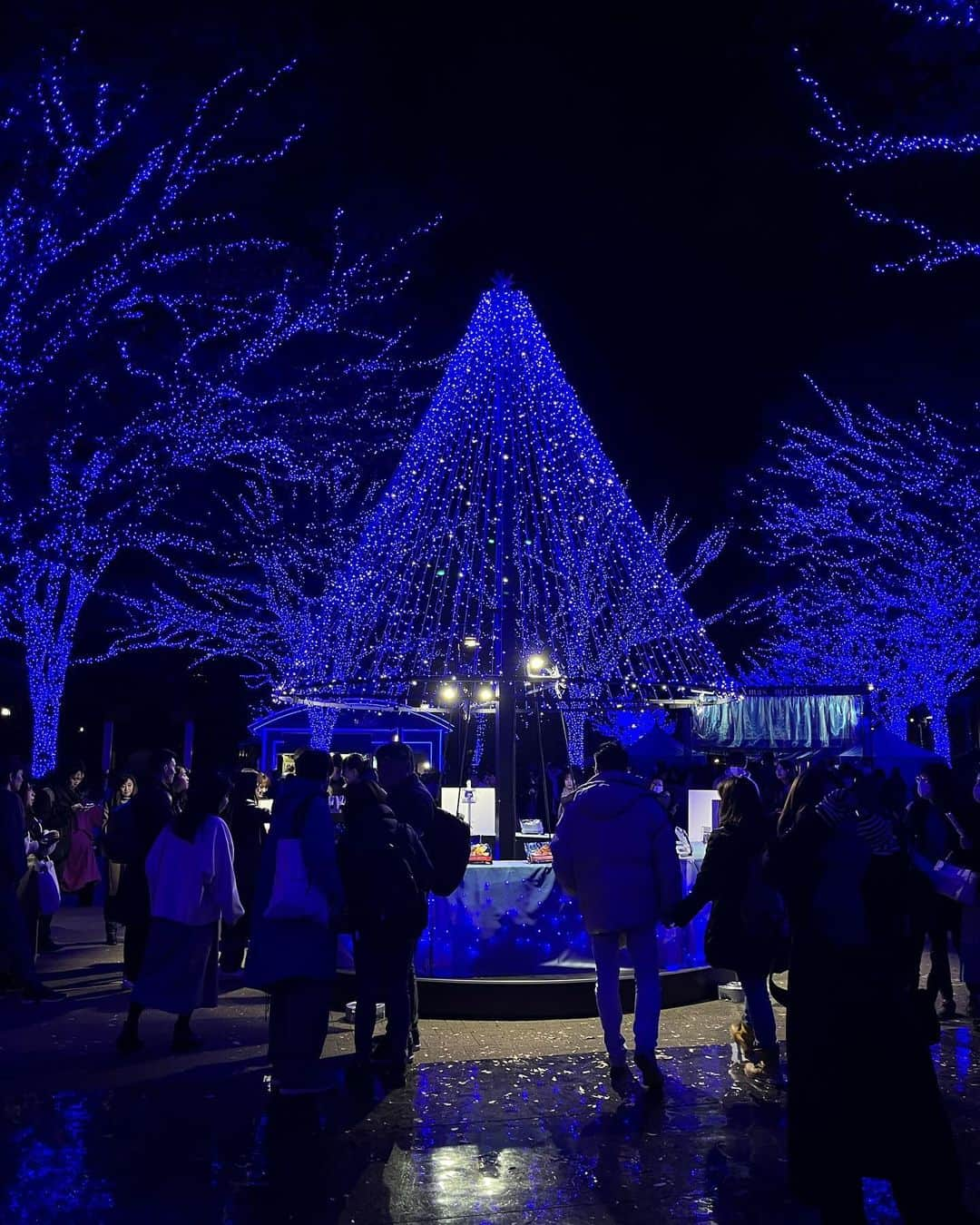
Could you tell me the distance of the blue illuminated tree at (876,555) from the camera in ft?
80.6

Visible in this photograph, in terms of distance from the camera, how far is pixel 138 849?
820 cm

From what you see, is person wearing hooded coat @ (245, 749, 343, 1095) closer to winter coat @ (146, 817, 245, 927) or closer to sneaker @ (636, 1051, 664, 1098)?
winter coat @ (146, 817, 245, 927)

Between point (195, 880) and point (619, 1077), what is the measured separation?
295 cm

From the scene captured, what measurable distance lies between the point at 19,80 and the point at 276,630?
19733mm

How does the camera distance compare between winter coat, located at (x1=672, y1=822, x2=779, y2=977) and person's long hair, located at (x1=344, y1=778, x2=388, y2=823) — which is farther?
person's long hair, located at (x1=344, y1=778, x2=388, y2=823)

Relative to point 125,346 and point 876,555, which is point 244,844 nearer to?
point 125,346

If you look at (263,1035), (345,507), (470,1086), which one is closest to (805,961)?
(470,1086)

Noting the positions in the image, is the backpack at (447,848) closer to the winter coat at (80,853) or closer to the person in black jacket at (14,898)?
the person in black jacket at (14,898)

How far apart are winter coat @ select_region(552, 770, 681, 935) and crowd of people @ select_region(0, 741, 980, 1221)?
0.01m

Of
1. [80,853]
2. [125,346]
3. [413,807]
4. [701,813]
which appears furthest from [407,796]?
[125,346]

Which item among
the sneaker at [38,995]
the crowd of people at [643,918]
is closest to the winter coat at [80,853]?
the sneaker at [38,995]

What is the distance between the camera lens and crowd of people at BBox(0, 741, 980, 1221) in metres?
3.90

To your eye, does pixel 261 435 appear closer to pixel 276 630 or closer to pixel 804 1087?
pixel 276 630

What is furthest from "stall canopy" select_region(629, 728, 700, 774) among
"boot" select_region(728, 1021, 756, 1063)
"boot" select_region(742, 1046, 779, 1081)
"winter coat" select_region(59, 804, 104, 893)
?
"boot" select_region(742, 1046, 779, 1081)
